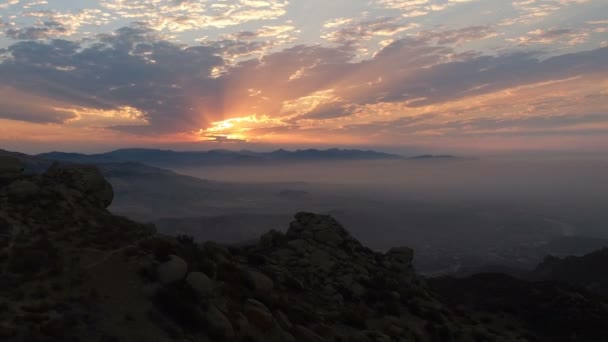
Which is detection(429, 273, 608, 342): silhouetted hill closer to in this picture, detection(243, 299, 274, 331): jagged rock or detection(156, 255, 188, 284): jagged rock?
detection(243, 299, 274, 331): jagged rock

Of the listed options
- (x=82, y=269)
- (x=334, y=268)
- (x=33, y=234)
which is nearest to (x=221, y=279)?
(x=82, y=269)

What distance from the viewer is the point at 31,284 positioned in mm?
20391

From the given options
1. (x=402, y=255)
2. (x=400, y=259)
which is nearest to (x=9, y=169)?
(x=400, y=259)

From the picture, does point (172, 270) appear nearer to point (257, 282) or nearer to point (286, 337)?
point (286, 337)

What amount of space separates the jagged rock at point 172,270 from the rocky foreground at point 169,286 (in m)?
0.06

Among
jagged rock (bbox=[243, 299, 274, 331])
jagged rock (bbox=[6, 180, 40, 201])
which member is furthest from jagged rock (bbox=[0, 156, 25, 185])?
jagged rock (bbox=[243, 299, 274, 331])

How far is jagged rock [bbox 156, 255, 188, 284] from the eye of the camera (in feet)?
71.0

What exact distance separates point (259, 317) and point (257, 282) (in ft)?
20.7

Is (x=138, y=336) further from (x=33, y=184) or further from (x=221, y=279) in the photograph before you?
(x=33, y=184)

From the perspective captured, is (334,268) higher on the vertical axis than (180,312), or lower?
lower

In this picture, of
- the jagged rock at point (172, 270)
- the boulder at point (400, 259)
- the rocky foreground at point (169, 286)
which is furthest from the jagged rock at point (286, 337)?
the boulder at point (400, 259)

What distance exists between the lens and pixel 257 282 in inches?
1135

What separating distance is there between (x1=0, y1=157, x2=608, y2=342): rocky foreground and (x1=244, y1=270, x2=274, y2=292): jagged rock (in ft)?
0.35

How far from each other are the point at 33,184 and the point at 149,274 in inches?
799
